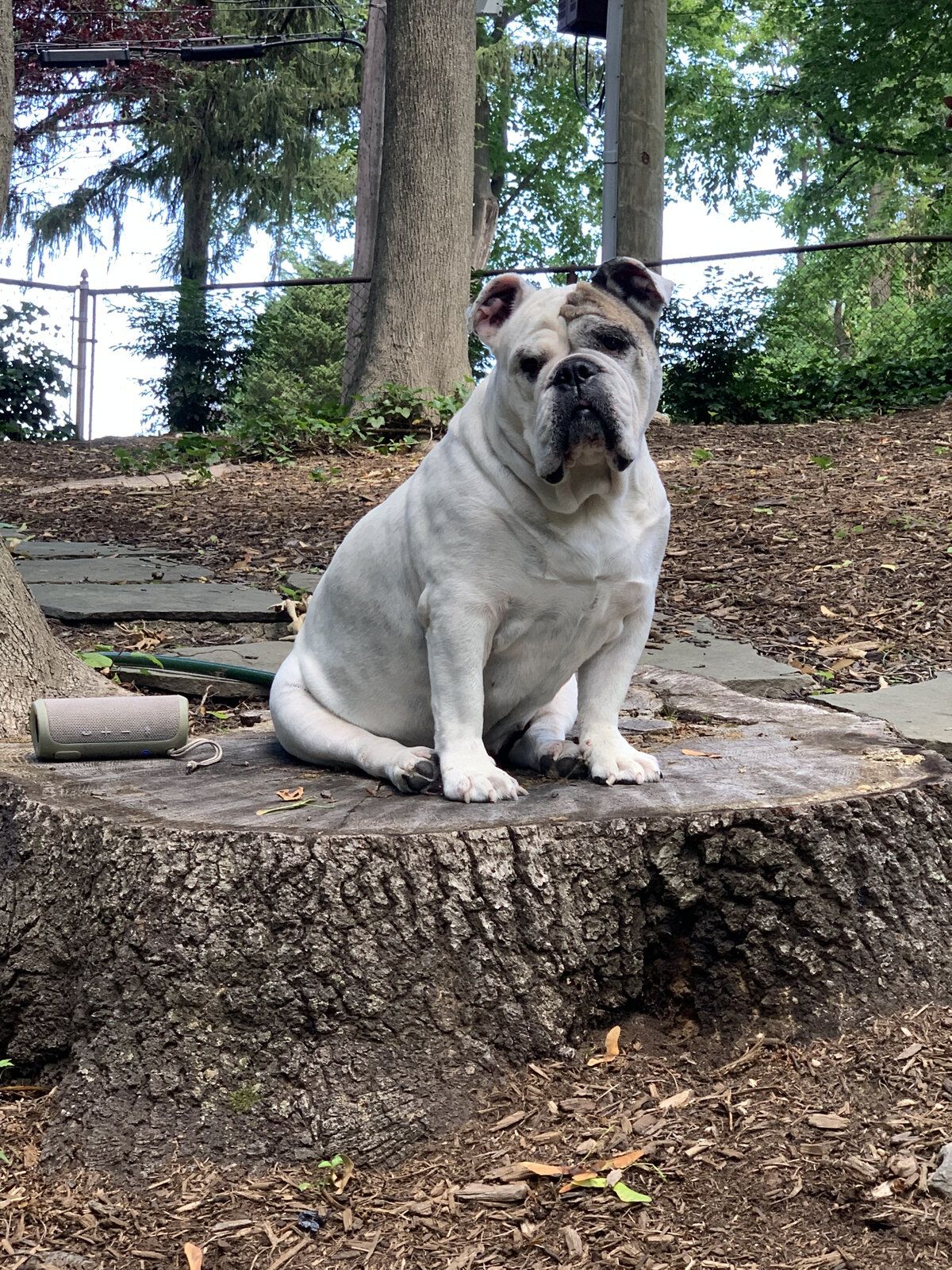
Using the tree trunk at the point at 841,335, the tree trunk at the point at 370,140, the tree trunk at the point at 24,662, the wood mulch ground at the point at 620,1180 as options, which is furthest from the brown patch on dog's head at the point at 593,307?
the tree trunk at the point at 370,140

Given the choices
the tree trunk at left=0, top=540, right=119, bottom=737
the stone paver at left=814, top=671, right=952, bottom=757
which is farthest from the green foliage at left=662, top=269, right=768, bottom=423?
the tree trunk at left=0, top=540, right=119, bottom=737

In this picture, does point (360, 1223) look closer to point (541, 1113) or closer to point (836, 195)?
point (541, 1113)

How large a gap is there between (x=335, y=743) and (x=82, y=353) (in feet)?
39.8

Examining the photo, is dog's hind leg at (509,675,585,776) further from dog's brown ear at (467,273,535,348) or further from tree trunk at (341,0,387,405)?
tree trunk at (341,0,387,405)

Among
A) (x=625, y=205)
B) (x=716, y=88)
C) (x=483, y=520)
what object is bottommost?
(x=483, y=520)

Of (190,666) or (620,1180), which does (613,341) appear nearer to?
(620,1180)

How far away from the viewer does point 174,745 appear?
3234mm

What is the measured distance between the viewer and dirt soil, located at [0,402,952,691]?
18.7 feet

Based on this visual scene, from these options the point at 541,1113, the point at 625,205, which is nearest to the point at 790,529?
the point at 625,205

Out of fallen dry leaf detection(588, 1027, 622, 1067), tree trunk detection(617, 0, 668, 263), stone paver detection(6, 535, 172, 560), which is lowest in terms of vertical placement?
fallen dry leaf detection(588, 1027, 622, 1067)

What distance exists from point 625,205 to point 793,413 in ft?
8.87

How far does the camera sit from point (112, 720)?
3.15m

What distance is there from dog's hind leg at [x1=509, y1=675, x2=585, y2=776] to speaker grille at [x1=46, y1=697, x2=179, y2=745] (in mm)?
886

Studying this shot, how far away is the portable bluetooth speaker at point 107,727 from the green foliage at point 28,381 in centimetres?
1166
